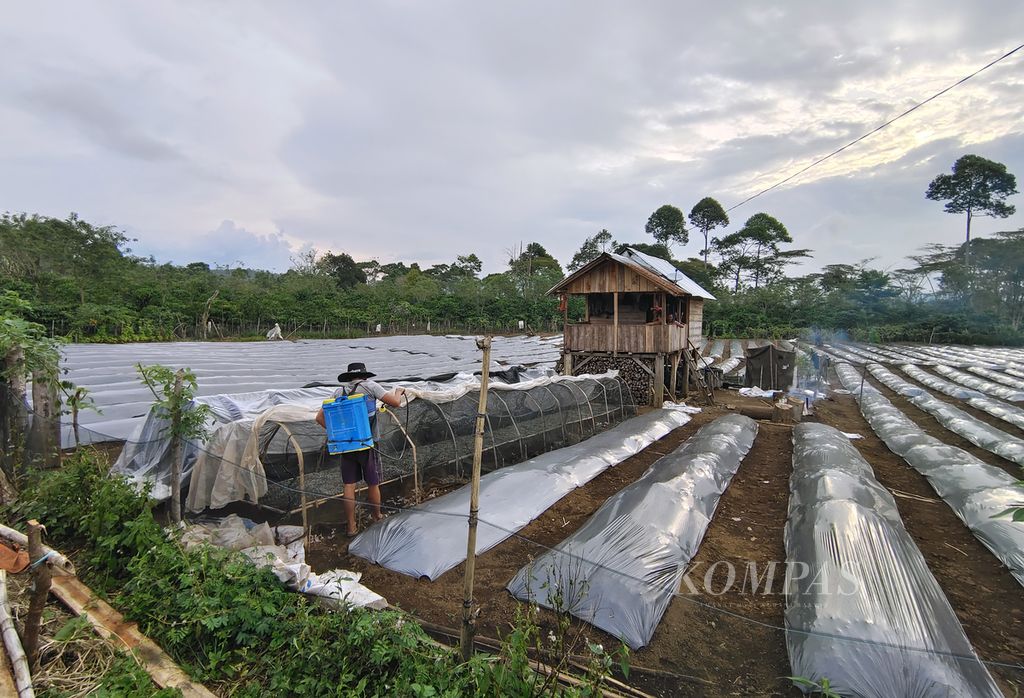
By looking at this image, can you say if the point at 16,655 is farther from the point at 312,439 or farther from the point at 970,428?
the point at 970,428

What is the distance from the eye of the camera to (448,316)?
32.0 metres

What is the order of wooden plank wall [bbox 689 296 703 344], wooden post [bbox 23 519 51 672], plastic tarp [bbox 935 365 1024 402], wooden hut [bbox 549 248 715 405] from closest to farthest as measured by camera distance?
1. wooden post [bbox 23 519 51 672]
2. plastic tarp [bbox 935 365 1024 402]
3. wooden hut [bbox 549 248 715 405]
4. wooden plank wall [bbox 689 296 703 344]

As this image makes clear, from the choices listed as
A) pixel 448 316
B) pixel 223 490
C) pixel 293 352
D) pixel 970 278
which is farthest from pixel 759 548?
pixel 970 278

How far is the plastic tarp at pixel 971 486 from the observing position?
4230 mm

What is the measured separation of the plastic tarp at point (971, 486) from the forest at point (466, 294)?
20.5 meters

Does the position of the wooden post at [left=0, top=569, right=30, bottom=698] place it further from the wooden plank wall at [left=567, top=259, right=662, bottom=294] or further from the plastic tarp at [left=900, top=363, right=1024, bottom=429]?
the plastic tarp at [left=900, top=363, right=1024, bottom=429]

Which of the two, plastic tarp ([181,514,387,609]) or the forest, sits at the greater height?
the forest

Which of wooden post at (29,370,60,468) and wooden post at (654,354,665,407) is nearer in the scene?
wooden post at (29,370,60,468)

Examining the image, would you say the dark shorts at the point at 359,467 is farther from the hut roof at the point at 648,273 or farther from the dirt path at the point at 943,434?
the hut roof at the point at 648,273

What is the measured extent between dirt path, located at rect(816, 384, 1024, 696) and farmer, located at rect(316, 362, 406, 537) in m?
4.70

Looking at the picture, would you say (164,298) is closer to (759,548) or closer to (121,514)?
(121,514)

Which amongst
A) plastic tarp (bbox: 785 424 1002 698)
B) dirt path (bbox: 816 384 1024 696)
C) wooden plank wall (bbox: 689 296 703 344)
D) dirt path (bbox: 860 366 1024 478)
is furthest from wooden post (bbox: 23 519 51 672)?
wooden plank wall (bbox: 689 296 703 344)

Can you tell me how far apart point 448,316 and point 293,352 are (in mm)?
15914

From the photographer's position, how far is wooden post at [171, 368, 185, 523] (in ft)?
12.6
